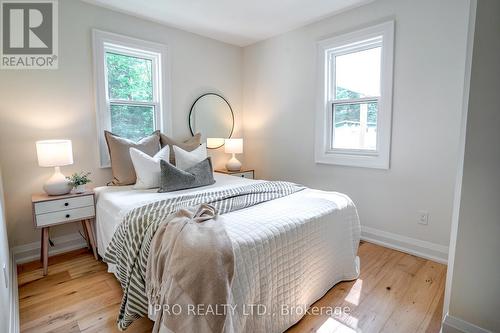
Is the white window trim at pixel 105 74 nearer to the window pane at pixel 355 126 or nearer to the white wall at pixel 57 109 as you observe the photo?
the white wall at pixel 57 109

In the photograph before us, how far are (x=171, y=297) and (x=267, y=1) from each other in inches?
107

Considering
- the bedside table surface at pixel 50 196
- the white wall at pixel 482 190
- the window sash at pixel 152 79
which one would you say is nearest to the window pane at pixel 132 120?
the window sash at pixel 152 79

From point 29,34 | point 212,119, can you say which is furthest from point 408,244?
point 29,34

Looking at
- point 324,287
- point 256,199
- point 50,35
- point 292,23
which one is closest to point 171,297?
point 256,199

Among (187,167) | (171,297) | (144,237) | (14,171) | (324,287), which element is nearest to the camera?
(171,297)

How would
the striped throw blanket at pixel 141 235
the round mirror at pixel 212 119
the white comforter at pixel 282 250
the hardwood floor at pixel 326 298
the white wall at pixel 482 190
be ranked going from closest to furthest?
the white wall at pixel 482 190 → the white comforter at pixel 282 250 → the striped throw blanket at pixel 141 235 → the hardwood floor at pixel 326 298 → the round mirror at pixel 212 119

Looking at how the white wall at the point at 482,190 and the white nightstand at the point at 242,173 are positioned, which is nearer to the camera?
the white wall at the point at 482,190

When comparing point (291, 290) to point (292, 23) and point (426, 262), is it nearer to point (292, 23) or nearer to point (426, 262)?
point (426, 262)

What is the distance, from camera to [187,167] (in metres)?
2.82

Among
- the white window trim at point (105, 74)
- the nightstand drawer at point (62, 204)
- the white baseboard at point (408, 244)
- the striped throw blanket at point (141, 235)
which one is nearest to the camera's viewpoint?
the striped throw blanket at point (141, 235)

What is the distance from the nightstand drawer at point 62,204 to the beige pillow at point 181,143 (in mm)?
891

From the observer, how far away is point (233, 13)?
2910mm

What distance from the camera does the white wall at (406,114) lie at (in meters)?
2.28

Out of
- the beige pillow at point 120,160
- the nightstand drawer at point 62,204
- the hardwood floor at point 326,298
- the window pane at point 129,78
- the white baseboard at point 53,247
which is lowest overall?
the hardwood floor at point 326,298
